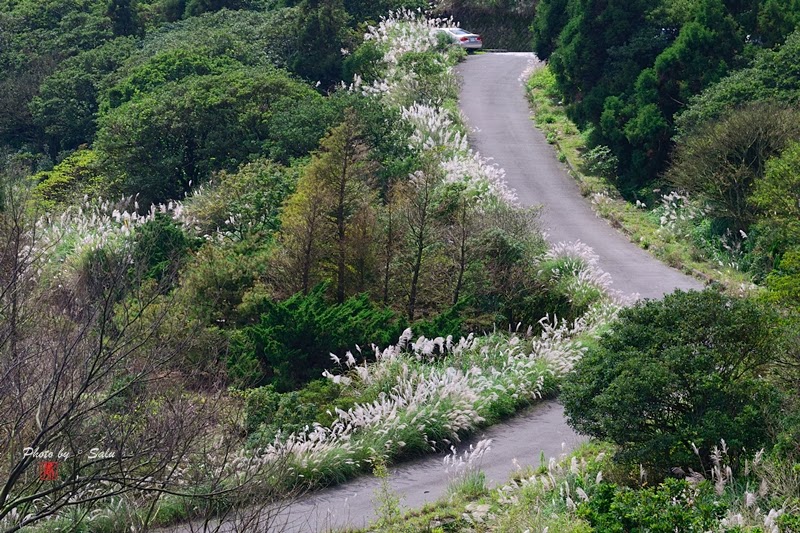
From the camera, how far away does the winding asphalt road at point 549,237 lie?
1177cm

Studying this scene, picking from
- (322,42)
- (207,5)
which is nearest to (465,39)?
(322,42)

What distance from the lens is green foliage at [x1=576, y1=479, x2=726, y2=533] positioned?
9.51m

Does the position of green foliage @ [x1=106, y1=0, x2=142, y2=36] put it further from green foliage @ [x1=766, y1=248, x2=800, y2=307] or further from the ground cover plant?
green foliage @ [x1=766, y1=248, x2=800, y2=307]

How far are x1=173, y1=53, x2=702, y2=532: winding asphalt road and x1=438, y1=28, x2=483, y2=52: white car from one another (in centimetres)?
70

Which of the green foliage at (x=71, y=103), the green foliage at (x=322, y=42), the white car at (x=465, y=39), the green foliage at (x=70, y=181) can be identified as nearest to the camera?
the green foliage at (x=70, y=181)

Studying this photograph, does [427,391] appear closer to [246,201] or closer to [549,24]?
[246,201]

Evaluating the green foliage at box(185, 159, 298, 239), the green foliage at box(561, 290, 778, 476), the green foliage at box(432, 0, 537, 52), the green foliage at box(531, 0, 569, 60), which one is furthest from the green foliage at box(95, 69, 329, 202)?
the green foliage at box(561, 290, 778, 476)

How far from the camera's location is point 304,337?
1603 centimetres

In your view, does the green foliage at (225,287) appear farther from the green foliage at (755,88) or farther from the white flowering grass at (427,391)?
the green foliage at (755,88)

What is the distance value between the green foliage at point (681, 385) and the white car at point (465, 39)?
2840cm

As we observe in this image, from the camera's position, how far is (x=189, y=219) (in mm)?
23562

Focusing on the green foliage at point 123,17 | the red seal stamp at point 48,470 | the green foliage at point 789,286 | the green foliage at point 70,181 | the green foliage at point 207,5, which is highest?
the green foliage at point 789,286

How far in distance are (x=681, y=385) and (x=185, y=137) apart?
19.8 m

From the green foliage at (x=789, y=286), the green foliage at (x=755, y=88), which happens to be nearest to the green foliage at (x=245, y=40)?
the green foliage at (x=755, y=88)
